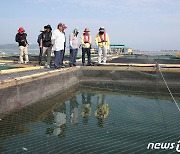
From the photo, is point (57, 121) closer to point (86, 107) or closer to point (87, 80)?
point (86, 107)

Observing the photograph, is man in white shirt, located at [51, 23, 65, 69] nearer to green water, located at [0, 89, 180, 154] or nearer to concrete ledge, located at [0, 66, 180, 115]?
concrete ledge, located at [0, 66, 180, 115]

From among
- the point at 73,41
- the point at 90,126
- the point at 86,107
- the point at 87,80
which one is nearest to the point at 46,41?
the point at 73,41

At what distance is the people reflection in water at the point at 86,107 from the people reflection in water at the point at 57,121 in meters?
0.50

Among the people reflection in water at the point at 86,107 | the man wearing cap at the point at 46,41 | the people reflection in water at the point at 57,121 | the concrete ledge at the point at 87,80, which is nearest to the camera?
the people reflection in water at the point at 57,121

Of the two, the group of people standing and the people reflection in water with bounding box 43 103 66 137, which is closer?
the people reflection in water with bounding box 43 103 66 137

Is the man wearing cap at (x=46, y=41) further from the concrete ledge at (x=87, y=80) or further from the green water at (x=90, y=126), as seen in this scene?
the green water at (x=90, y=126)

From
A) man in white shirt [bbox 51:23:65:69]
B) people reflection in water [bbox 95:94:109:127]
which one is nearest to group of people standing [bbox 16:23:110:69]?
man in white shirt [bbox 51:23:65:69]

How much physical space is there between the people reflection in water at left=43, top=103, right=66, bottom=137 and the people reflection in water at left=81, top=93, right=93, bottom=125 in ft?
1.64

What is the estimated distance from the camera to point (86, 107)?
6.95 meters

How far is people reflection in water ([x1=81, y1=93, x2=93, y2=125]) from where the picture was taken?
231 inches

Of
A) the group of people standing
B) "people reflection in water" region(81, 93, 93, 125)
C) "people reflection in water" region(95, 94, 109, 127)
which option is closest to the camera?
"people reflection in water" region(95, 94, 109, 127)

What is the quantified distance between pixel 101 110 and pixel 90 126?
1.37 meters

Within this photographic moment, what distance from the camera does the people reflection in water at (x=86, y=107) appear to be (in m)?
5.86

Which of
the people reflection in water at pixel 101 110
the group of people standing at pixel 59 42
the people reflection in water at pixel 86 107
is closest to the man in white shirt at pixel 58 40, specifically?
the group of people standing at pixel 59 42
